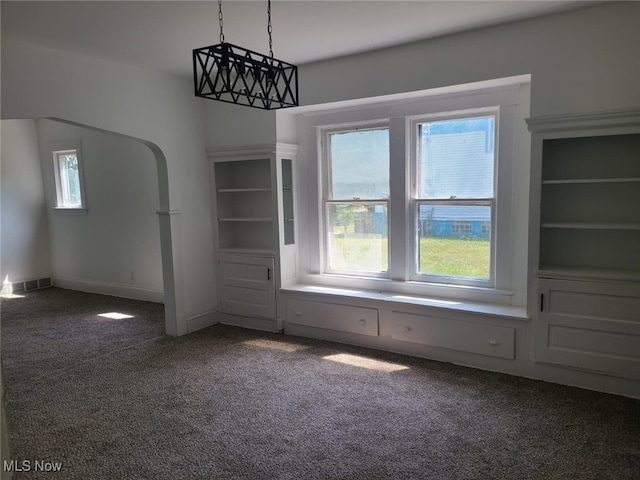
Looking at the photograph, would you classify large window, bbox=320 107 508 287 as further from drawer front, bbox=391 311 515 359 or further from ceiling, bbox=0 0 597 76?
ceiling, bbox=0 0 597 76

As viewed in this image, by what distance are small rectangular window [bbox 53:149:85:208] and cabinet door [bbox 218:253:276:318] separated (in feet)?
10.7

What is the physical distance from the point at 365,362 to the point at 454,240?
141 cm

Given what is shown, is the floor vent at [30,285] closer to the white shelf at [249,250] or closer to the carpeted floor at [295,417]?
the carpeted floor at [295,417]

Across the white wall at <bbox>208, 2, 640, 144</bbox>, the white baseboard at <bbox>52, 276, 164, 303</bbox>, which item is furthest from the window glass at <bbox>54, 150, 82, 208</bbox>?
the white wall at <bbox>208, 2, 640, 144</bbox>

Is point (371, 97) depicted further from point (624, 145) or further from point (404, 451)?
point (404, 451)

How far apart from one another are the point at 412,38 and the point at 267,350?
3083 millimetres

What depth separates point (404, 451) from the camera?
2680 millimetres

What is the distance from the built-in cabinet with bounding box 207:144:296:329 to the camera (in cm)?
486

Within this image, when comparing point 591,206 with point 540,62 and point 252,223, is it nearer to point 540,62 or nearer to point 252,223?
point 540,62

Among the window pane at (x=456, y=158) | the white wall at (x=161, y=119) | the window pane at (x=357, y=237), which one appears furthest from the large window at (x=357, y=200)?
the white wall at (x=161, y=119)

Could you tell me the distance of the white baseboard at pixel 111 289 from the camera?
632 cm

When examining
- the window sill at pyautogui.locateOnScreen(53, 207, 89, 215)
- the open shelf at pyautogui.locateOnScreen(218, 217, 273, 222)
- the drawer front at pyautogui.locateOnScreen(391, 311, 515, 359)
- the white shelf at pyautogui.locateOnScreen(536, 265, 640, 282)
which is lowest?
the drawer front at pyautogui.locateOnScreen(391, 311, 515, 359)

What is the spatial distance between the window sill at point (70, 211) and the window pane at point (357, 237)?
163 inches

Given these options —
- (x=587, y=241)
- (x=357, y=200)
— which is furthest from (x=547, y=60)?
(x=357, y=200)
